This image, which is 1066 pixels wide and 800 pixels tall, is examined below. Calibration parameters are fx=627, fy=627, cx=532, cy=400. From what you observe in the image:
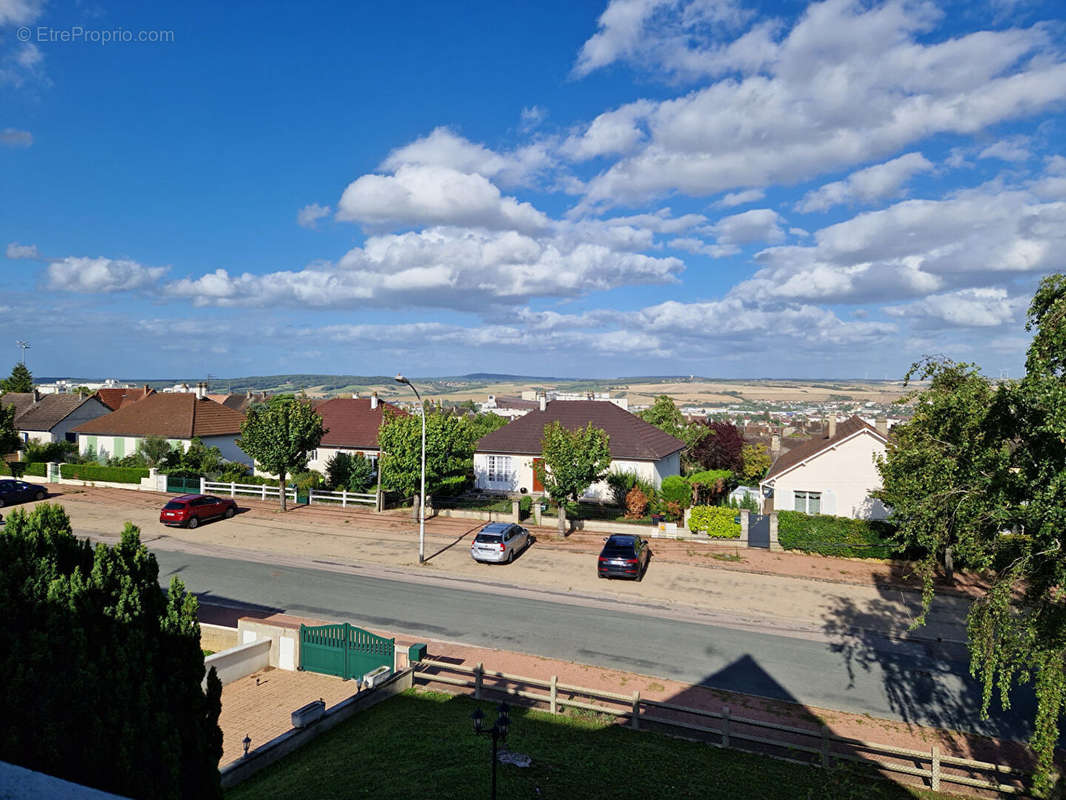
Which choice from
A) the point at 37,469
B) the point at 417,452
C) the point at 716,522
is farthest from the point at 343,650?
the point at 37,469

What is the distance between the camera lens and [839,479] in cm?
3541

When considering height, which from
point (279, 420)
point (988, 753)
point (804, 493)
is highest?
point (279, 420)

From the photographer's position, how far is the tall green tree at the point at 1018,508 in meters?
8.71

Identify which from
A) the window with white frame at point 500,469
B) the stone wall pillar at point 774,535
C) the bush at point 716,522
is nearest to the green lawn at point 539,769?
the stone wall pillar at point 774,535

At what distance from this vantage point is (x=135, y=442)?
48.5 metres

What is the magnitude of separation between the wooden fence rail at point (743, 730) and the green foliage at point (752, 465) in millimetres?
41741

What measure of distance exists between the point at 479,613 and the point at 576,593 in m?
4.41

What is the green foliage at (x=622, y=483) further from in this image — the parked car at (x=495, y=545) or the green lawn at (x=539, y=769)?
the green lawn at (x=539, y=769)

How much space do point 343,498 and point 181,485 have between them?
1230 centimetres

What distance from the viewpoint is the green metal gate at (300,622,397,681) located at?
53.8ft

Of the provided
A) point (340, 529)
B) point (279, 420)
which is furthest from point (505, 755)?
point (279, 420)

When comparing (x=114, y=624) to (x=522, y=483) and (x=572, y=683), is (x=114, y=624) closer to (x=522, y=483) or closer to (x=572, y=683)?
(x=572, y=683)

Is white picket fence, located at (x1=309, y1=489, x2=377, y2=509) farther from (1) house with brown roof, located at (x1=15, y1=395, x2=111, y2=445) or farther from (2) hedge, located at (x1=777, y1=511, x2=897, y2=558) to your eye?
(1) house with brown roof, located at (x1=15, y1=395, x2=111, y2=445)

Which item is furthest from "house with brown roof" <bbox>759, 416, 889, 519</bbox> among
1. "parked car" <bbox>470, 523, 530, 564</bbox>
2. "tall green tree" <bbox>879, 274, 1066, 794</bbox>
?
"tall green tree" <bbox>879, 274, 1066, 794</bbox>
